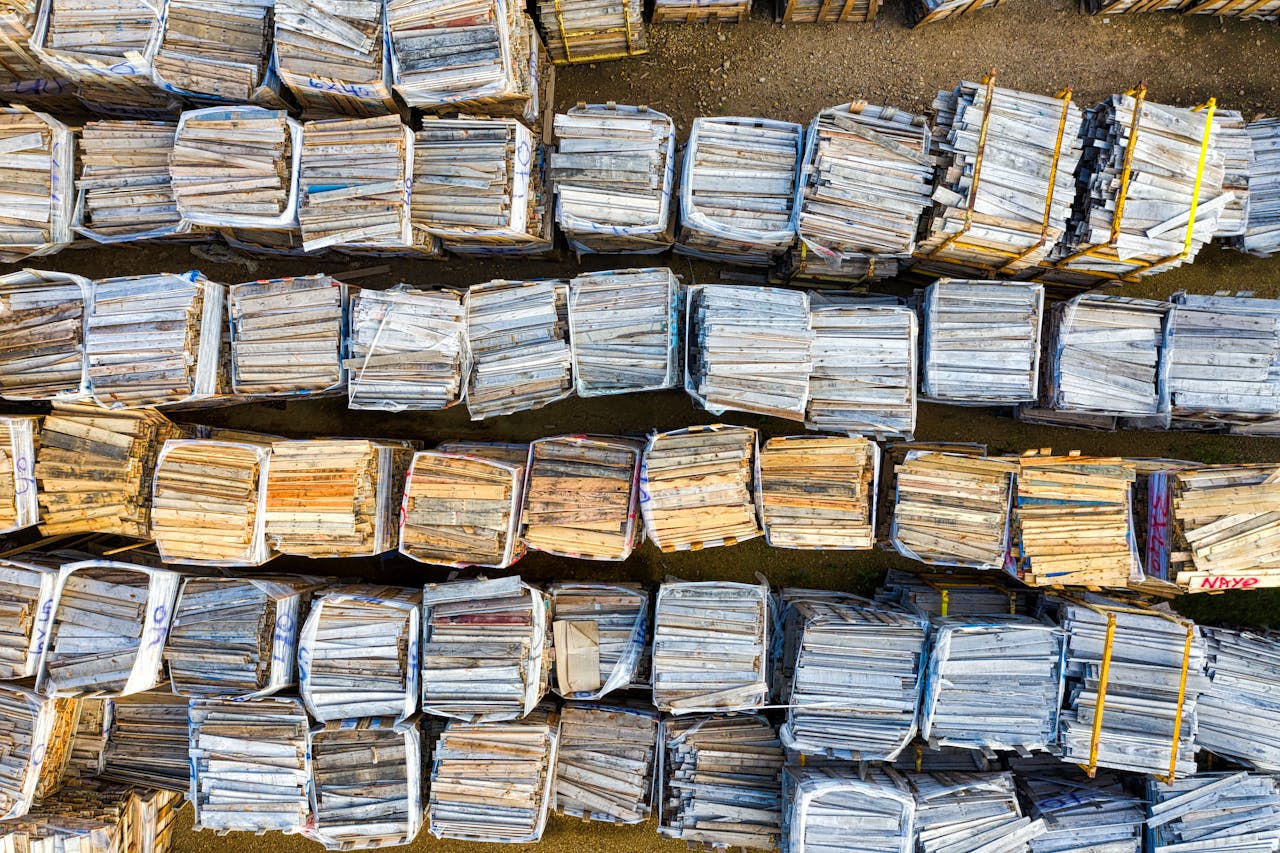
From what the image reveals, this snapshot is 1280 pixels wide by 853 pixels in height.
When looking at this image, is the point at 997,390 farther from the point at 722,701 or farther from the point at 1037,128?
the point at 722,701

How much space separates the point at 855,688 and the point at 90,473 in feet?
45.6

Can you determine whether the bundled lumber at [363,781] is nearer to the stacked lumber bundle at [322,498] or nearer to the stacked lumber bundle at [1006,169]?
the stacked lumber bundle at [322,498]

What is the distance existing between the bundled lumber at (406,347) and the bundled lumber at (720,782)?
24.4 feet

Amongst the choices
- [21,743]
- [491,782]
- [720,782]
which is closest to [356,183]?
[491,782]

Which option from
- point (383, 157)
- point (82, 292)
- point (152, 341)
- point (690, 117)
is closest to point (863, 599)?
point (690, 117)

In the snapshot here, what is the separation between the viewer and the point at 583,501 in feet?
43.6

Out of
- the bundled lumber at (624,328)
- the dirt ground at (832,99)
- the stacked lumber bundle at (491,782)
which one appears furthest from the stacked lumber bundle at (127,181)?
the stacked lumber bundle at (491,782)

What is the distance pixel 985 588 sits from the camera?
14750 mm

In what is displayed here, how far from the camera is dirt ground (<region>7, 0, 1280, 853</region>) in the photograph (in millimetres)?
15578

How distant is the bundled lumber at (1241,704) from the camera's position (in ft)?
45.0

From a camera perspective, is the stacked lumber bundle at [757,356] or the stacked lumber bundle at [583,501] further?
the stacked lumber bundle at [583,501]

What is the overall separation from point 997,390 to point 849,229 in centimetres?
378

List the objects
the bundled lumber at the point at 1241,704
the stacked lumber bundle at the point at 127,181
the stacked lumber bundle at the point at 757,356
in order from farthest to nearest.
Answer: the stacked lumber bundle at the point at 127,181
the bundled lumber at the point at 1241,704
the stacked lumber bundle at the point at 757,356

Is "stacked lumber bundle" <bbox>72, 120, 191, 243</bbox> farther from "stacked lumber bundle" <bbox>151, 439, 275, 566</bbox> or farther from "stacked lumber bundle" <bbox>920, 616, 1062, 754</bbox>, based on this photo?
"stacked lumber bundle" <bbox>920, 616, 1062, 754</bbox>
